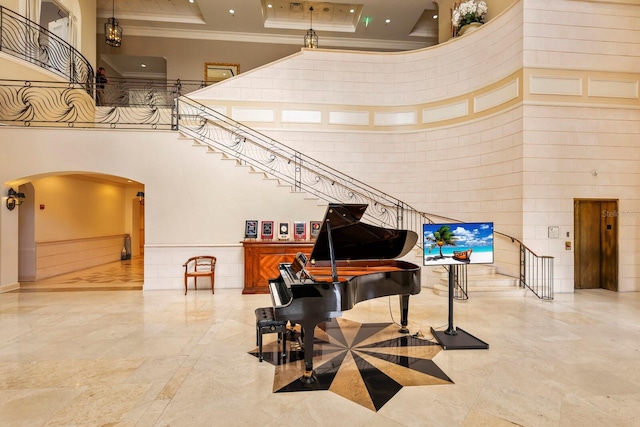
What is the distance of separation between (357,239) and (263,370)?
1.86 metres

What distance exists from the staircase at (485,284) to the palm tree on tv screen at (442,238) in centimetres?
320

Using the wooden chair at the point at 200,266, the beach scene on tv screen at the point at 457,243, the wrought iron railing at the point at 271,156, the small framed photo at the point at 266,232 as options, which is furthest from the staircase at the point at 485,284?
the wooden chair at the point at 200,266

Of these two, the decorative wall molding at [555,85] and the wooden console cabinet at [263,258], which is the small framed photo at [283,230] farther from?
the decorative wall molding at [555,85]

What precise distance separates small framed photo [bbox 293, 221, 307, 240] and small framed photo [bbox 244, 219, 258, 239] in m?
0.89

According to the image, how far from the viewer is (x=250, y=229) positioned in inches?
A: 281

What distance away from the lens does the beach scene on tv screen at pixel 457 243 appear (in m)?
3.83

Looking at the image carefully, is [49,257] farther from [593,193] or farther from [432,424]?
[593,193]

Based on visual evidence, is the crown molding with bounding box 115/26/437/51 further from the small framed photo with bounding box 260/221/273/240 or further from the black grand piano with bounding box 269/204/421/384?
the black grand piano with bounding box 269/204/421/384

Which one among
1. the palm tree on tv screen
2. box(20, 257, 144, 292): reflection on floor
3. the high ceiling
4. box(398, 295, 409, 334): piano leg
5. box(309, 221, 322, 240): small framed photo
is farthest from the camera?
the high ceiling

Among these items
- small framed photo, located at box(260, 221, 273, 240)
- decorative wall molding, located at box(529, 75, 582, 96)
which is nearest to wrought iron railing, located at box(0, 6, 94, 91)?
small framed photo, located at box(260, 221, 273, 240)

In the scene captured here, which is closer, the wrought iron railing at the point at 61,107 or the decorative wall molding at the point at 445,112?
the wrought iron railing at the point at 61,107

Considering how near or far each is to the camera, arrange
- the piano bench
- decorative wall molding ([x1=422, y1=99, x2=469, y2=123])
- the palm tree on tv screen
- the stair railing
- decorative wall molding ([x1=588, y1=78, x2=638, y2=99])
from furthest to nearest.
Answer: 1. the stair railing
2. decorative wall molding ([x1=422, y1=99, x2=469, y2=123])
3. decorative wall molding ([x1=588, y1=78, x2=638, y2=99])
4. the palm tree on tv screen
5. the piano bench

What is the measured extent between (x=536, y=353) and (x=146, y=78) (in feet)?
52.0

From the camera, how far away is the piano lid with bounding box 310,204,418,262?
3516 millimetres
